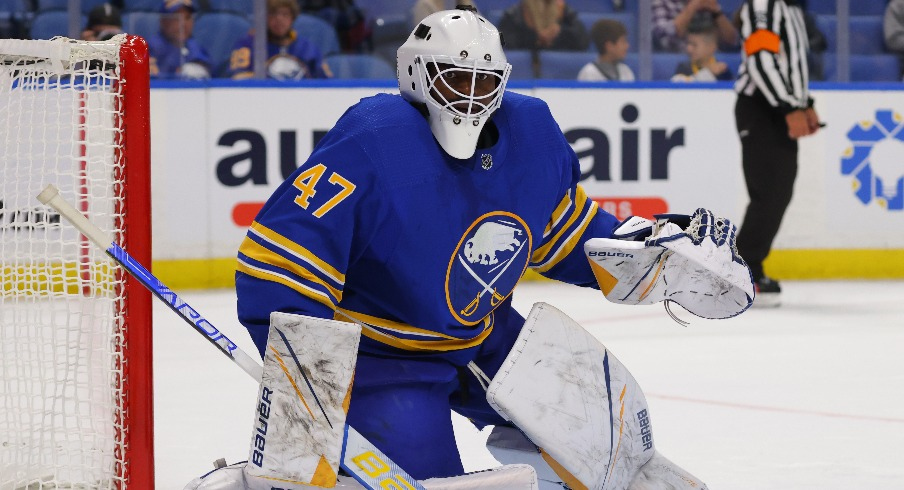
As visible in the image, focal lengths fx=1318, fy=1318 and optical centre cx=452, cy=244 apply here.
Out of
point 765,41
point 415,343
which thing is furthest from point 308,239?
point 765,41

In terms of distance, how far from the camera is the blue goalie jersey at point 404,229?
67.4 inches

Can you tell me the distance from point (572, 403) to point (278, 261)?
1.62 feet

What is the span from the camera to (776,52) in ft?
15.9

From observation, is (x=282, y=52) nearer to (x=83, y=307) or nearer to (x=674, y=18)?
(x=674, y=18)

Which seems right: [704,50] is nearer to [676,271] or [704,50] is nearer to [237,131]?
[237,131]

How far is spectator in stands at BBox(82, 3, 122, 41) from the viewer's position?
16.9ft

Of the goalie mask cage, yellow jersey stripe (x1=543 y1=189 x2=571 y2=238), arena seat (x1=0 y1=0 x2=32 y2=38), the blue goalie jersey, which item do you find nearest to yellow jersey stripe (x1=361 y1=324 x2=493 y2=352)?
the blue goalie jersey

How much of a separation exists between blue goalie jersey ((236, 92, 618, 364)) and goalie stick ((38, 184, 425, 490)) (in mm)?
54

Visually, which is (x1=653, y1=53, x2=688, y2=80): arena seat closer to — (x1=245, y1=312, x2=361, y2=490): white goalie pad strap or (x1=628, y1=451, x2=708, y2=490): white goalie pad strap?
(x1=628, y1=451, x2=708, y2=490): white goalie pad strap

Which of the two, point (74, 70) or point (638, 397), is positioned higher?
point (74, 70)

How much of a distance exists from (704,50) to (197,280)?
243 centimetres

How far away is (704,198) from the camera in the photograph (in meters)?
5.45

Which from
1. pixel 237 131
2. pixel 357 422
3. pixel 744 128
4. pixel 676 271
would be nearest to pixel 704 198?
pixel 744 128

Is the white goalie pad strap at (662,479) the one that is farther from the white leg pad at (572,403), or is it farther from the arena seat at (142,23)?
the arena seat at (142,23)
